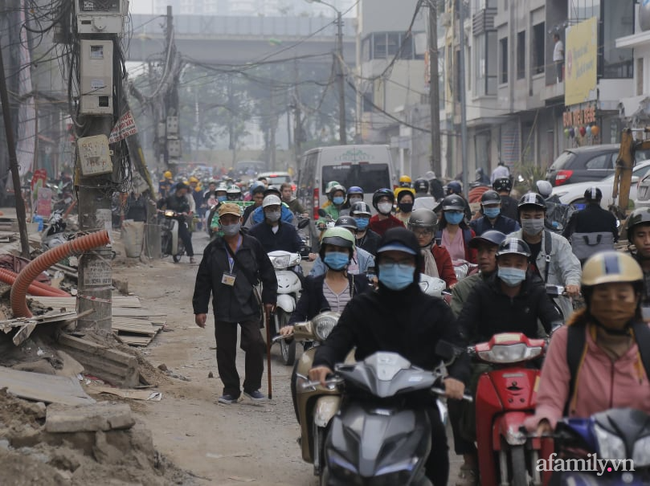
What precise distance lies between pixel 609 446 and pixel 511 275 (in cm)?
253

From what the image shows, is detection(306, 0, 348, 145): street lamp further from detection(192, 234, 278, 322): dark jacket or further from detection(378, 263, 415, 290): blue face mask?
detection(378, 263, 415, 290): blue face mask

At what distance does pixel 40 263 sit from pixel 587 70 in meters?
26.1

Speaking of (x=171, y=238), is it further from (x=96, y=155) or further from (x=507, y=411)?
(x=507, y=411)

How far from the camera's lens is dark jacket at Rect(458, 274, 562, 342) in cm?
640

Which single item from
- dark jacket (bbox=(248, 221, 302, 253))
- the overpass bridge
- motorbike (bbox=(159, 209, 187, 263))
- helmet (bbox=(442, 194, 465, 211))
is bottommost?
motorbike (bbox=(159, 209, 187, 263))

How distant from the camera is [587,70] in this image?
3303cm

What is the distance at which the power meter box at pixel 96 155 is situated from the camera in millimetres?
10391

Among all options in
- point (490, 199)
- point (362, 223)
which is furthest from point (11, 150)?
point (490, 199)

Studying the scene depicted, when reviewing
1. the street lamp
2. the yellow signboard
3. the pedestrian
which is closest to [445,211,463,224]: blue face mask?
the yellow signboard

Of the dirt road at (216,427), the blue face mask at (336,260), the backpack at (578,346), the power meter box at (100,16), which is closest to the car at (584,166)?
the dirt road at (216,427)

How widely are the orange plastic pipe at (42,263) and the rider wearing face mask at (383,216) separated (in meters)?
3.67

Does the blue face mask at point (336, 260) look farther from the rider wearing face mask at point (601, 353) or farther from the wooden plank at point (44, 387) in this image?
the rider wearing face mask at point (601, 353)

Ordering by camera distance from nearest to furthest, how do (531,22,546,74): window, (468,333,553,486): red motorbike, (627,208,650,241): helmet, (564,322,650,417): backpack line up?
(564,322,650,417): backpack → (468,333,553,486): red motorbike → (627,208,650,241): helmet → (531,22,546,74): window

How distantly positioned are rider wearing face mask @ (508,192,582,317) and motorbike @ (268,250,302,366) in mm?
3463
